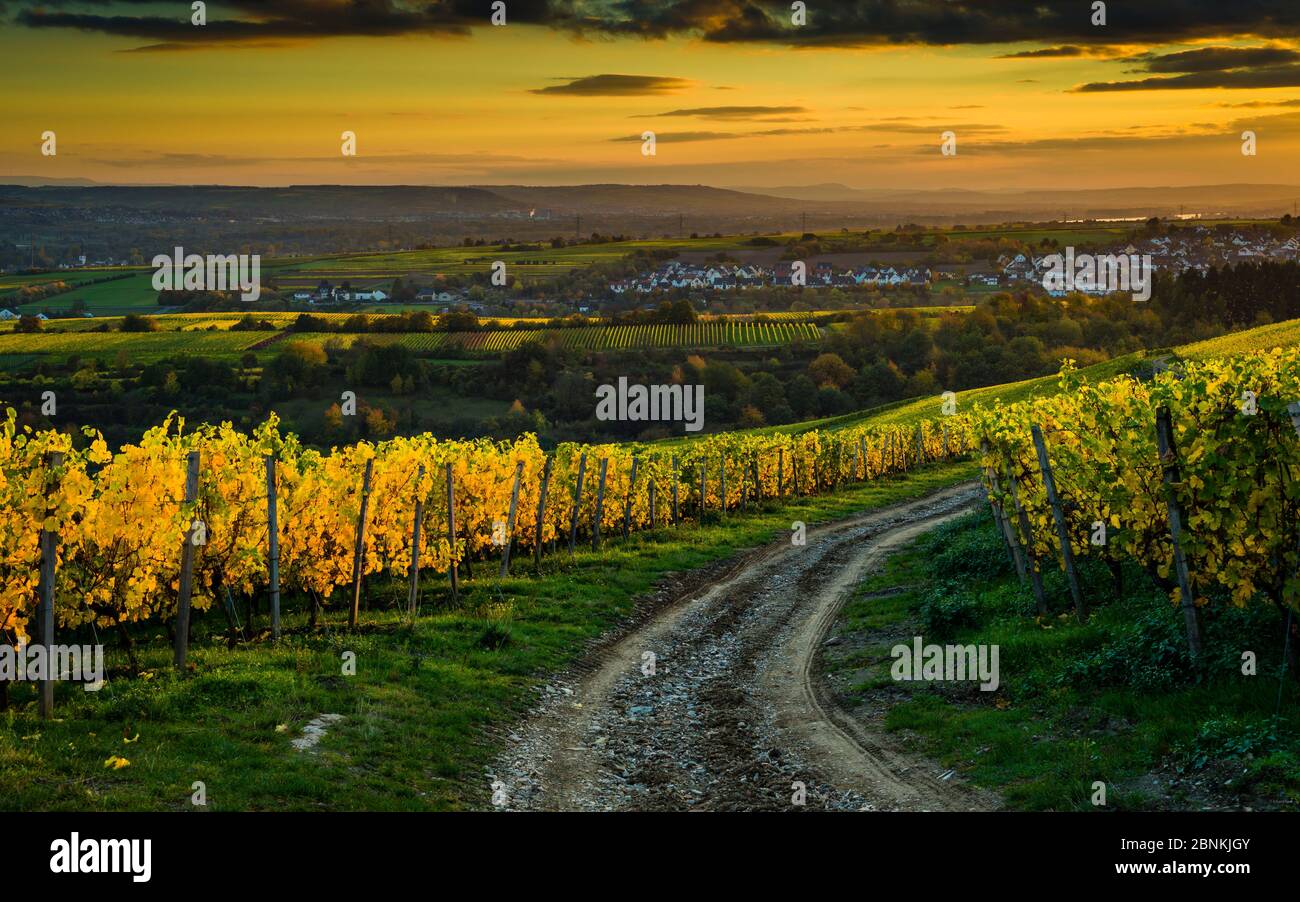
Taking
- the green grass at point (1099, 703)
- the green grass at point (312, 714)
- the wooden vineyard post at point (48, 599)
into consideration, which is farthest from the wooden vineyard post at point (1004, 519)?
the wooden vineyard post at point (48, 599)

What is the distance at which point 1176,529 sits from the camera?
11.9 m

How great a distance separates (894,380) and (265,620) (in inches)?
3695

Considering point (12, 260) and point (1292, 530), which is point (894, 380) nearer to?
point (1292, 530)

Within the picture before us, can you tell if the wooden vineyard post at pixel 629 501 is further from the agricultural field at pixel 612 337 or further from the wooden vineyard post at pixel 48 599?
the agricultural field at pixel 612 337

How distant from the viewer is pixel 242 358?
108438 millimetres

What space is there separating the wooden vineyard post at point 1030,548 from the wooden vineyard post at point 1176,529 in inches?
169

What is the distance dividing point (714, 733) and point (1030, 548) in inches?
259

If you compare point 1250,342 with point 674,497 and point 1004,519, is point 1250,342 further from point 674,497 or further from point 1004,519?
point 1004,519

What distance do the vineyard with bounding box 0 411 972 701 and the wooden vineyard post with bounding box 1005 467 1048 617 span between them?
34.3 feet

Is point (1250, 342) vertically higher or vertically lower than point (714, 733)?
higher

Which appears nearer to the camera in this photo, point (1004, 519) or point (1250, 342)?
point (1004, 519)

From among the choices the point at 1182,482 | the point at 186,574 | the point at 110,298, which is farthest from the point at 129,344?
the point at 1182,482

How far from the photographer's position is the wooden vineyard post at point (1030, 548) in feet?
54.0
